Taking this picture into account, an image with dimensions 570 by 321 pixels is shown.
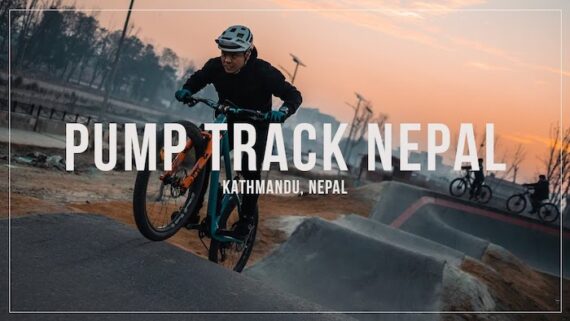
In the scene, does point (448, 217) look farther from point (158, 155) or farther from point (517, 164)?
point (517, 164)

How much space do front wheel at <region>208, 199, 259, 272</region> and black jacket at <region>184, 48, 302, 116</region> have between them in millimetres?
1233

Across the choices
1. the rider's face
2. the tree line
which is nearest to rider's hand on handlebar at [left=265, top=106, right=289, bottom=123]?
the rider's face

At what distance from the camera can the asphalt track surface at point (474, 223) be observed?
14992mm

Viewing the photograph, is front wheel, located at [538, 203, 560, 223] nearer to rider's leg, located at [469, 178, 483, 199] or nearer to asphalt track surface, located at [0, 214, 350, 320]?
rider's leg, located at [469, 178, 483, 199]

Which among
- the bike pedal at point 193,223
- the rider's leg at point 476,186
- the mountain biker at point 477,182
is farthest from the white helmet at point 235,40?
the rider's leg at point 476,186

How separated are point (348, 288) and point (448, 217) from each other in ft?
38.2

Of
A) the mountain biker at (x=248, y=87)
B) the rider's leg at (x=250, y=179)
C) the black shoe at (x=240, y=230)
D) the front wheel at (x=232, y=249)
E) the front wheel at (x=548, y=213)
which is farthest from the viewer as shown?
the front wheel at (x=548, y=213)

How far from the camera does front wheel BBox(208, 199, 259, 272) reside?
4.43 meters

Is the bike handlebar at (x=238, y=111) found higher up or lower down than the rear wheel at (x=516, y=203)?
higher up

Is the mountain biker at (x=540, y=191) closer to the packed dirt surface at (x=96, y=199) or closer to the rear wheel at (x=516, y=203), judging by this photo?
the rear wheel at (x=516, y=203)

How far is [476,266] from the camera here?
10922 mm

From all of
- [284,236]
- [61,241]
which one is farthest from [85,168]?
[61,241]

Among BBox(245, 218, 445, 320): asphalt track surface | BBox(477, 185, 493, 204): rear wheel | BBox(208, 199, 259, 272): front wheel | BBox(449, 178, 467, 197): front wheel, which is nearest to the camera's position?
BBox(208, 199, 259, 272): front wheel

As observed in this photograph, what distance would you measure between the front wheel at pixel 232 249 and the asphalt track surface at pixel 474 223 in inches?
417
